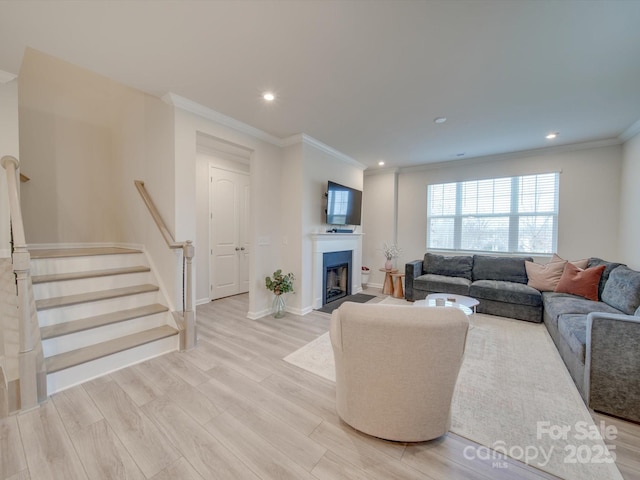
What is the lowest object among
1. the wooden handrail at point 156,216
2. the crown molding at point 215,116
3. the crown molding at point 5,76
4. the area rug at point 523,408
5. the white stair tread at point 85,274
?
the area rug at point 523,408

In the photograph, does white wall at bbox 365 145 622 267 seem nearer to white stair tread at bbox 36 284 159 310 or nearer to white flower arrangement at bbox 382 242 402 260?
white flower arrangement at bbox 382 242 402 260

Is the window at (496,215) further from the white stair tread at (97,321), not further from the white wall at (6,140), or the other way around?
the white wall at (6,140)

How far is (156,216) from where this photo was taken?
9.73ft

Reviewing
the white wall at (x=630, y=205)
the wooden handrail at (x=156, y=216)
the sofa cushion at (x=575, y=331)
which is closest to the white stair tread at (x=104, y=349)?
the wooden handrail at (x=156, y=216)

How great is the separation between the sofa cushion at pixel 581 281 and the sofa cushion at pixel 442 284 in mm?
1123

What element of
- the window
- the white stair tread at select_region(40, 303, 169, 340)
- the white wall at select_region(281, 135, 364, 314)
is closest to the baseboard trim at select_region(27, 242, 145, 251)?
the white stair tread at select_region(40, 303, 169, 340)

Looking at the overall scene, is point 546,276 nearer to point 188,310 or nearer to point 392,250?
point 392,250

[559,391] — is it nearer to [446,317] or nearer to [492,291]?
[446,317]

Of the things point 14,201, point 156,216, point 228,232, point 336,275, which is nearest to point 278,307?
point 336,275

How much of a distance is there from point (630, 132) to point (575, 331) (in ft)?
10.6

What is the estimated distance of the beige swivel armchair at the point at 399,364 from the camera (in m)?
1.33

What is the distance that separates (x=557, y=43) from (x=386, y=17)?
1310 millimetres

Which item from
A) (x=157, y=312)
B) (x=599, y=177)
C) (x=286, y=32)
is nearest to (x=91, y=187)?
(x=157, y=312)

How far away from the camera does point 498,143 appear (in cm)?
402
